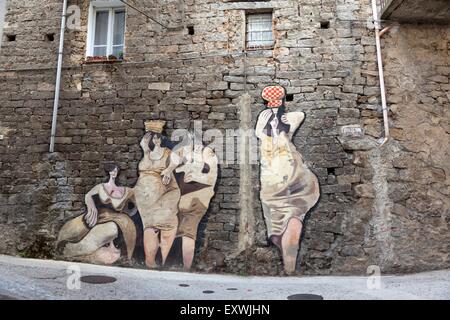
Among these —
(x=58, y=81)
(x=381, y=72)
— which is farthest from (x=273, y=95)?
(x=58, y=81)

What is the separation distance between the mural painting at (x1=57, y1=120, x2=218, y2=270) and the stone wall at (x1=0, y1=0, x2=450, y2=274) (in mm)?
182

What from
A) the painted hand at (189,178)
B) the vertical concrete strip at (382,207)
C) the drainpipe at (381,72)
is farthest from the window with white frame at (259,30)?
the vertical concrete strip at (382,207)

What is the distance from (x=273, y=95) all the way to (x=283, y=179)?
4.24 ft

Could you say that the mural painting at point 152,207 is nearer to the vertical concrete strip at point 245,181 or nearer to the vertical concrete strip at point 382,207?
the vertical concrete strip at point 245,181

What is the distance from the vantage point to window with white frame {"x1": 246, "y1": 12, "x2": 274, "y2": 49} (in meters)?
5.91

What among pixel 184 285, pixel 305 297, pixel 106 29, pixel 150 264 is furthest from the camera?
pixel 106 29

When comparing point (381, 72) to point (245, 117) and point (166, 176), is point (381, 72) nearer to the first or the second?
point (245, 117)

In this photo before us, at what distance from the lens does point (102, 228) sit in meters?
5.48

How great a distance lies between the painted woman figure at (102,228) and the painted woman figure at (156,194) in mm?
211

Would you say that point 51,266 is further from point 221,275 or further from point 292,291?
point 292,291

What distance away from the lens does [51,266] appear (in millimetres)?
5062

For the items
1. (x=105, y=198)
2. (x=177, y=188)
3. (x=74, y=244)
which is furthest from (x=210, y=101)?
(x=74, y=244)

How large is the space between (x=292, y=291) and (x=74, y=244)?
328cm

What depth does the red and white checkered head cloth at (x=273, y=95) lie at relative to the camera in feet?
18.3
